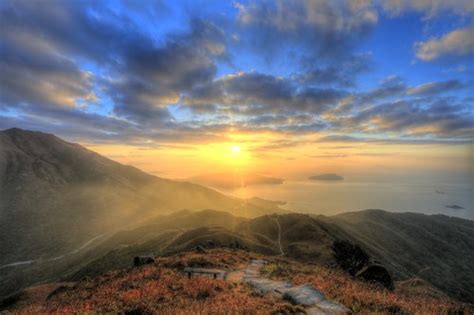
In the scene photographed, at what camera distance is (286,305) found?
988 cm

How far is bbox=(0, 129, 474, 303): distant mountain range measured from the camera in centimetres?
6122

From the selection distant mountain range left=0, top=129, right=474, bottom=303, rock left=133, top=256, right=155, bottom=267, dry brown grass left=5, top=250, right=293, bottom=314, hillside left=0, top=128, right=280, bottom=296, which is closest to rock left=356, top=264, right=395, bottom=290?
dry brown grass left=5, top=250, right=293, bottom=314

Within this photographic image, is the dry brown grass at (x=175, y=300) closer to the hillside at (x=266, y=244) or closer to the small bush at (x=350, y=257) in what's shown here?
the small bush at (x=350, y=257)

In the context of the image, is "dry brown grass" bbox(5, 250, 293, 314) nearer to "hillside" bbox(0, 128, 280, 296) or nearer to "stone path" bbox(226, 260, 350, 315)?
"stone path" bbox(226, 260, 350, 315)

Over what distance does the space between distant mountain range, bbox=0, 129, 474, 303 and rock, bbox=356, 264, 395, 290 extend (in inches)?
896

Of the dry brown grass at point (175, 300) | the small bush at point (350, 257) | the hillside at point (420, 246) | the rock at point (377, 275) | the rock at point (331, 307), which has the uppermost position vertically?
the rock at point (331, 307)

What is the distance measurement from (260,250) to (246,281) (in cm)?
3734

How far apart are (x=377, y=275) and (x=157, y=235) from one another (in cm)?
6502

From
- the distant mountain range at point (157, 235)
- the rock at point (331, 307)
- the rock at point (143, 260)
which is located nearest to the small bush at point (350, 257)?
the distant mountain range at point (157, 235)

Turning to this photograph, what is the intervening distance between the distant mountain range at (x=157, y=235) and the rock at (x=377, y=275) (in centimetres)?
2276

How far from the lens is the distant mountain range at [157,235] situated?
61.2 meters

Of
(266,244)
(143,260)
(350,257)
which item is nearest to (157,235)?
(266,244)

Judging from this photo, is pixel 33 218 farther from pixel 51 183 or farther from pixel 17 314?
pixel 17 314

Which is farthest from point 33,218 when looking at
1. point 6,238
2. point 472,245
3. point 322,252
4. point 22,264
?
point 472,245
